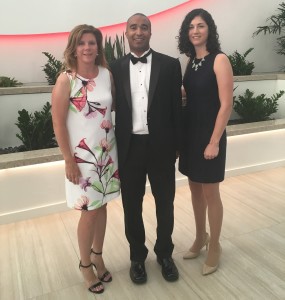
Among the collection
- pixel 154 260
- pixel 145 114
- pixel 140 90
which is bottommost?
pixel 154 260

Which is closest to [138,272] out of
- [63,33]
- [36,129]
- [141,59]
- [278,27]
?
[141,59]

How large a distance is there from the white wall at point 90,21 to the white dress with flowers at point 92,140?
238cm

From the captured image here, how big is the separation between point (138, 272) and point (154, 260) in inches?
9.4

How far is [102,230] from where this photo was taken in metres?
2.02

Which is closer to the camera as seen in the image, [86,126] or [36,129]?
[86,126]

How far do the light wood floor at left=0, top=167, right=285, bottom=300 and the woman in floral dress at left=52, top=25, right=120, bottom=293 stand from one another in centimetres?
43

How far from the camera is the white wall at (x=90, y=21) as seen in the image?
365cm

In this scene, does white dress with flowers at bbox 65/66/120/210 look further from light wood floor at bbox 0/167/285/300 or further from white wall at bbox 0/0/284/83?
white wall at bbox 0/0/284/83

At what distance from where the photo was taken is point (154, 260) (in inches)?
89.8

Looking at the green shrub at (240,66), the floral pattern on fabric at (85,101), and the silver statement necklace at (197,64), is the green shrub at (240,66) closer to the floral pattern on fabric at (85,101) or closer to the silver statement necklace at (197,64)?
the silver statement necklace at (197,64)

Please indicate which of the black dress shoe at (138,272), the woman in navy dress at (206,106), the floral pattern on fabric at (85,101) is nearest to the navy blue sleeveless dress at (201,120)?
the woman in navy dress at (206,106)

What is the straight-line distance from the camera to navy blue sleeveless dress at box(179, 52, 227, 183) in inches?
71.6

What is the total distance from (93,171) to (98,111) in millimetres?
339

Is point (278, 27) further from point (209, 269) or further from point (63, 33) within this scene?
point (209, 269)
